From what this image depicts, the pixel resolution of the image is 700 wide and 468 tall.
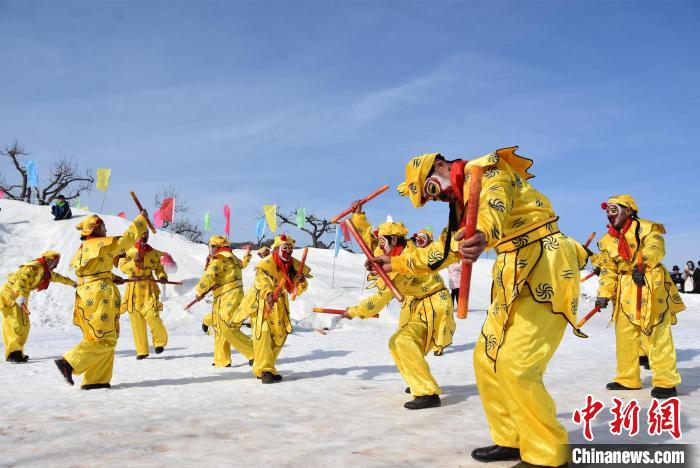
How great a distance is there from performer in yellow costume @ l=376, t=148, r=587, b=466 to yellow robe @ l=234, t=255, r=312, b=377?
3867 millimetres

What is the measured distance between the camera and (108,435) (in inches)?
161

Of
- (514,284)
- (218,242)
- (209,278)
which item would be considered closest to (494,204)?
(514,284)

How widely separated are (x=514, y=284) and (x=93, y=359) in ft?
15.7

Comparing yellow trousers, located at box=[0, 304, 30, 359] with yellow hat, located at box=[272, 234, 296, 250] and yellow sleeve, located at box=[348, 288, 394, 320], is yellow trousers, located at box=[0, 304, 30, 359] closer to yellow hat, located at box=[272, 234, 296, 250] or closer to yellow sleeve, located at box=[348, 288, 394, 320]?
yellow hat, located at box=[272, 234, 296, 250]

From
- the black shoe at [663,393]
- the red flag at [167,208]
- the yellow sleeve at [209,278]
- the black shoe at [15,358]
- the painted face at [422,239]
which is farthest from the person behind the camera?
the red flag at [167,208]

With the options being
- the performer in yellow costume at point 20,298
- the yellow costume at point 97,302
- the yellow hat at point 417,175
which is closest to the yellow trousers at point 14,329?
the performer in yellow costume at point 20,298

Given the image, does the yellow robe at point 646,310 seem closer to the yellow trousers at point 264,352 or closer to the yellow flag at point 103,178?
the yellow trousers at point 264,352

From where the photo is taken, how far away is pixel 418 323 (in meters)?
5.61

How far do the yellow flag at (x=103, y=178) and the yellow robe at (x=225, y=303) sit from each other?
4.01m

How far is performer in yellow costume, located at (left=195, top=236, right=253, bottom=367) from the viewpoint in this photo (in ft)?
25.8

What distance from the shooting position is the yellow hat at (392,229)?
6.52 meters

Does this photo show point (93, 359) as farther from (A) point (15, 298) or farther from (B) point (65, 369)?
(A) point (15, 298)

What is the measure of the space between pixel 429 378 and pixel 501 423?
185 centimetres

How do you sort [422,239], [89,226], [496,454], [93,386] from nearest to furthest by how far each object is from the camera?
1. [496,454]
2. [93,386]
3. [89,226]
4. [422,239]
